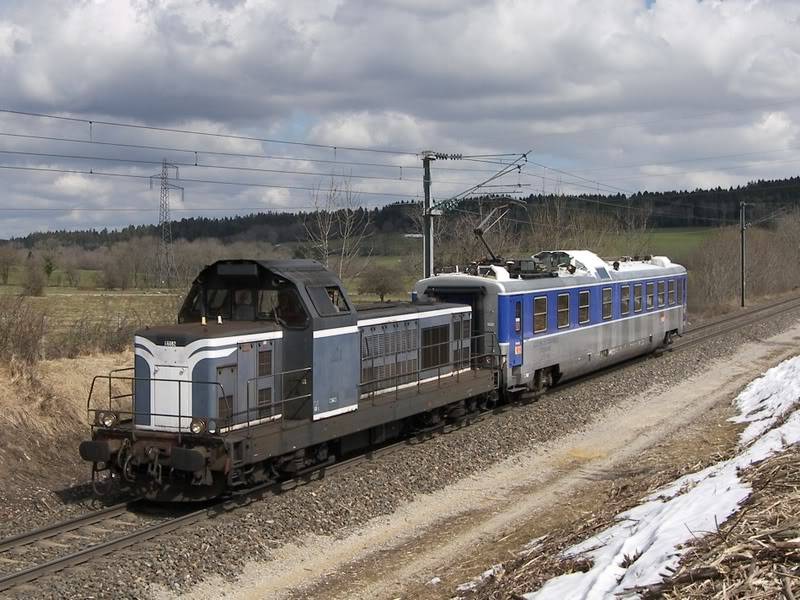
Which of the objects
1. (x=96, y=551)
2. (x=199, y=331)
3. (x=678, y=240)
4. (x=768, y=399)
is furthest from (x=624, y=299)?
(x=678, y=240)

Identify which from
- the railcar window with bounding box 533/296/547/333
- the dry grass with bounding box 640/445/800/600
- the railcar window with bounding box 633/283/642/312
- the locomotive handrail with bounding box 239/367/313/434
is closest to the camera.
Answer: the dry grass with bounding box 640/445/800/600

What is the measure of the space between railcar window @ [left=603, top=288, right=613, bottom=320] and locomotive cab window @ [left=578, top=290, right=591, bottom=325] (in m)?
1.23

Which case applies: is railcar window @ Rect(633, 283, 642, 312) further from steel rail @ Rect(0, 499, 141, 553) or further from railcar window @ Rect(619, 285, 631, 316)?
steel rail @ Rect(0, 499, 141, 553)

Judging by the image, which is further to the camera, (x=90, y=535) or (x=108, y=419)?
(x=108, y=419)

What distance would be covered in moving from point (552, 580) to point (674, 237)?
8696 cm

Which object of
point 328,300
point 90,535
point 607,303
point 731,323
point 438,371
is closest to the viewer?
point 90,535

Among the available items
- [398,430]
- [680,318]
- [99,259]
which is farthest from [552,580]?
[99,259]

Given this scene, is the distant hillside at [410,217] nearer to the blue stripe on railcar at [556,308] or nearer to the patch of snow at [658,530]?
the blue stripe on railcar at [556,308]

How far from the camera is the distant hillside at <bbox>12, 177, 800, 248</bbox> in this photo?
56.1 meters

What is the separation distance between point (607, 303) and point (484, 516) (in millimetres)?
12578

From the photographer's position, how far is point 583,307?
69.5ft

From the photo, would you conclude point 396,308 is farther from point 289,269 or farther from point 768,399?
point 768,399

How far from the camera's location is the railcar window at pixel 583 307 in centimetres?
2095

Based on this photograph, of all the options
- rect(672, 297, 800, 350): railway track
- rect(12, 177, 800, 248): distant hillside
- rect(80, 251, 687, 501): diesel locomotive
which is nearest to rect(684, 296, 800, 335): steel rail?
rect(672, 297, 800, 350): railway track
